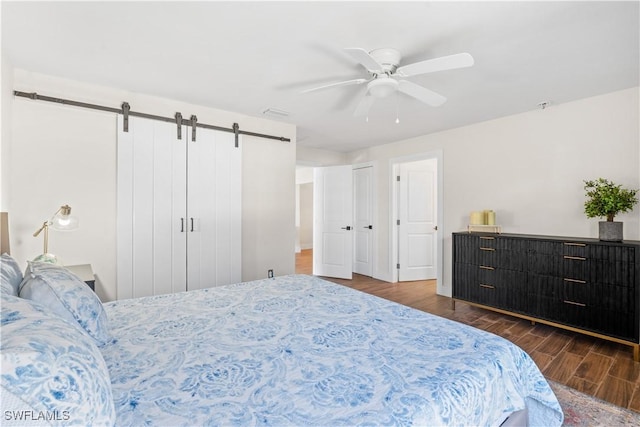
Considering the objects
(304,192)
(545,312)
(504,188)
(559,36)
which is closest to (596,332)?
(545,312)

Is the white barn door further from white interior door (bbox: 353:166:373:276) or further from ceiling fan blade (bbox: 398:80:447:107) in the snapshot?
white interior door (bbox: 353:166:373:276)

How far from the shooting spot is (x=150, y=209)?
3.12 m

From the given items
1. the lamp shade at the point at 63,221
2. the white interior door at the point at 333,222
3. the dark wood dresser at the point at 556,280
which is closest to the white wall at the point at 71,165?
the lamp shade at the point at 63,221

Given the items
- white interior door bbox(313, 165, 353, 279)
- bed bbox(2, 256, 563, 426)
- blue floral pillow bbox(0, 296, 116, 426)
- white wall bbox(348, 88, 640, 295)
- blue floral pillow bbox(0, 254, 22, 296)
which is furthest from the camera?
white interior door bbox(313, 165, 353, 279)

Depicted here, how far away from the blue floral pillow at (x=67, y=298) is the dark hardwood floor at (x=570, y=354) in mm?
2950

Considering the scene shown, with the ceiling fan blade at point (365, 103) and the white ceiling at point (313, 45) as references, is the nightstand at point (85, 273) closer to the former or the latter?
the white ceiling at point (313, 45)

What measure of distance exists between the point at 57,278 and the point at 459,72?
9.90 feet

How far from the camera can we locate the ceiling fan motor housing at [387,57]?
83.6 inches

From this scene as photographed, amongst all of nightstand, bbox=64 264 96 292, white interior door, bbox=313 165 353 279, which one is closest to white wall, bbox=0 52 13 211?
nightstand, bbox=64 264 96 292

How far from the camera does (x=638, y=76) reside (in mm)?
2635

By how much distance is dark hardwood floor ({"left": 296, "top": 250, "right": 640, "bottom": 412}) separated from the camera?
6.93 feet

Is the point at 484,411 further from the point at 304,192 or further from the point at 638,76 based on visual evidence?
the point at 304,192

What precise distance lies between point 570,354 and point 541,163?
204 cm

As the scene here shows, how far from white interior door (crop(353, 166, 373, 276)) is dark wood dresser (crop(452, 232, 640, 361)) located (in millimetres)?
1939
